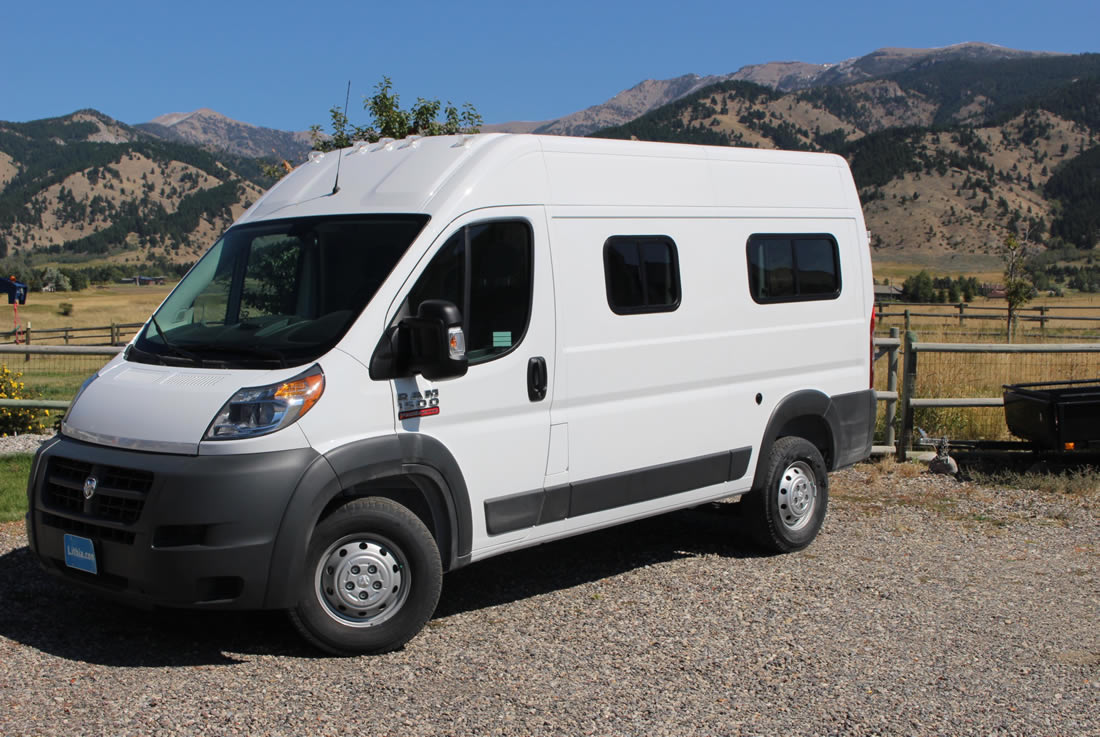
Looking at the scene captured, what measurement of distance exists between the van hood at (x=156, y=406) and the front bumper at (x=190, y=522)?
0.08 meters

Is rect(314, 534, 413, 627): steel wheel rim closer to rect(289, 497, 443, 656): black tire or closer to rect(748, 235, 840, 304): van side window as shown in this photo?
rect(289, 497, 443, 656): black tire

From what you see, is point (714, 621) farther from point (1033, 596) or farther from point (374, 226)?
point (374, 226)

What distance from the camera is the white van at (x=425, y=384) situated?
475 centimetres

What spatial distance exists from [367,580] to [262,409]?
1.01 metres

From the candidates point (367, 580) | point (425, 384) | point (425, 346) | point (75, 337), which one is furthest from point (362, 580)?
point (75, 337)

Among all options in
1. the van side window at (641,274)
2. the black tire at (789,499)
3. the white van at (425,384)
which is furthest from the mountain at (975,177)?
the van side window at (641,274)

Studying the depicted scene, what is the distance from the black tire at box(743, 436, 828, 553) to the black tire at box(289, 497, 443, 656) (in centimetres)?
273

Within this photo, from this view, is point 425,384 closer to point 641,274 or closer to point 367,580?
point 367,580

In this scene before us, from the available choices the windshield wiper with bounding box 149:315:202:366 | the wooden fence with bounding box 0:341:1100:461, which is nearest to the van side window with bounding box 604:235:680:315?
the windshield wiper with bounding box 149:315:202:366

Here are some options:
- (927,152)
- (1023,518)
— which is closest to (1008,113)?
(927,152)

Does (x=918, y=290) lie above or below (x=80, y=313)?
below

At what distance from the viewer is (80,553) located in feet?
16.2

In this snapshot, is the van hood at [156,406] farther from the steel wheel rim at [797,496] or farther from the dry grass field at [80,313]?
the dry grass field at [80,313]

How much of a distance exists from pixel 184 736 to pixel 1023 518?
6.80 meters
